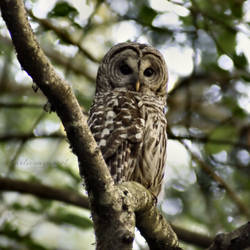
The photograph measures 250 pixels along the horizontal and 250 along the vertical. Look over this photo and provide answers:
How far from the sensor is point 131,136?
380cm

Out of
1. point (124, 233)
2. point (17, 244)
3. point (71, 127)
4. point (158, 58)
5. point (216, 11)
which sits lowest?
point (124, 233)

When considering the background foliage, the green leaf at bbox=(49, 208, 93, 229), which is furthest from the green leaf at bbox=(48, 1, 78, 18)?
the green leaf at bbox=(49, 208, 93, 229)

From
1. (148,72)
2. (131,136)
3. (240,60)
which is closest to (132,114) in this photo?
(131,136)

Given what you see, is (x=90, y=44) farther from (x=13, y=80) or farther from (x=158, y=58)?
(x=158, y=58)

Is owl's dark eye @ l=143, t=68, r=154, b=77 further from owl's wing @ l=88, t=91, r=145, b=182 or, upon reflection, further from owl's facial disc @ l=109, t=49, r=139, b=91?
owl's wing @ l=88, t=91, r=145, b=182

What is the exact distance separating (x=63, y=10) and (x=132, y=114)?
114cm

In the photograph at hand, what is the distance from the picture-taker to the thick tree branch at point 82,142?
209 centimetres

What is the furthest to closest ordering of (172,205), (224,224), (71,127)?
1. (172,205)
2. (224,224)
3. (71,127)

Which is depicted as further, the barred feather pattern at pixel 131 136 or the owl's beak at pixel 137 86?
the owl's beak at pixel 137 86

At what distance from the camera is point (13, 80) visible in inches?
268

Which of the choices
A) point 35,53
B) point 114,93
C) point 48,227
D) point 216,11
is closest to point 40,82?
point 35,53

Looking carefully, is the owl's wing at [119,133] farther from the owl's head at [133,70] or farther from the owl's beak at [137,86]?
the owl's head at [133,70]

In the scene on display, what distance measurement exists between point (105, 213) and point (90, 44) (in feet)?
15.2

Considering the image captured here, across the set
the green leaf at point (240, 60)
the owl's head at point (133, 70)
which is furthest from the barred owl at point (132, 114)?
the green leaf at point (240, 60)
